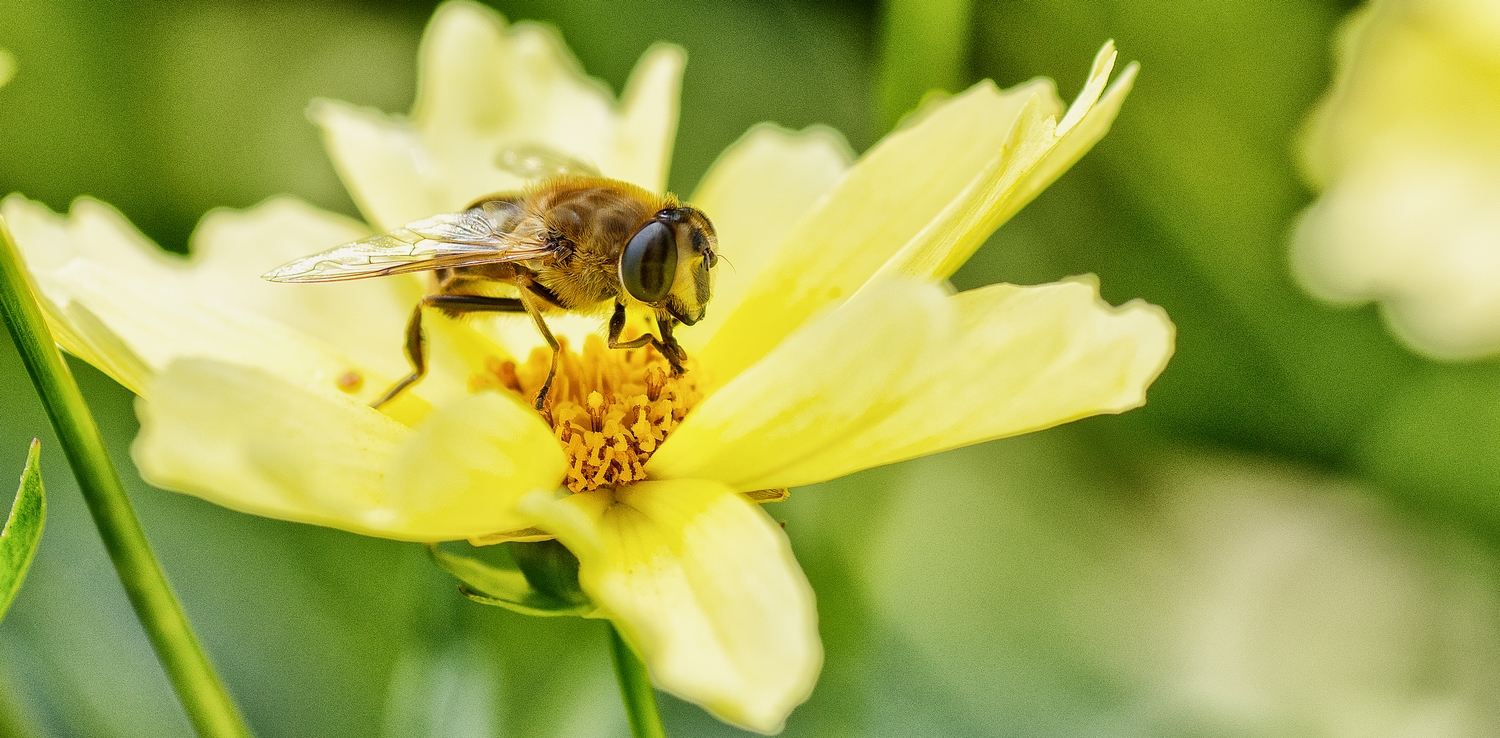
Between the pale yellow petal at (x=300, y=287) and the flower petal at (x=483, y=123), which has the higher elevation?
the flower petal at (x=483, y=123)

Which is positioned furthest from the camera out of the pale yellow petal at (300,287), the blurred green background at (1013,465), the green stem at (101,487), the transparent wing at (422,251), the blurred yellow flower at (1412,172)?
the blurred yellow flower at (1412,172)

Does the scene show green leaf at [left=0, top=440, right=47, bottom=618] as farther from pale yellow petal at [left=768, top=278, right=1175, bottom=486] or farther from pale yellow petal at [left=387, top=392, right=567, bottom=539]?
pale yellow petal at [left=768, top=278, right=1175, bottom=486]

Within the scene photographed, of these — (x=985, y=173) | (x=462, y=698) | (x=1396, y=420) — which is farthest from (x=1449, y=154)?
(x=462, y=698)

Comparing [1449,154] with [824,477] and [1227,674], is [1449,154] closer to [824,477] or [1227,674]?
[1227,674]

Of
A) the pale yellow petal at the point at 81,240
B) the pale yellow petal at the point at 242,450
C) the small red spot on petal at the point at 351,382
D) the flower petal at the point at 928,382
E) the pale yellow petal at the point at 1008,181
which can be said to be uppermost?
the pale yellow petal at the point at 1008,181

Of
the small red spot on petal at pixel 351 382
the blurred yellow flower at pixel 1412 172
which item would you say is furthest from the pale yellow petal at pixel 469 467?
the blurred yellow flower at pixel 1412 172

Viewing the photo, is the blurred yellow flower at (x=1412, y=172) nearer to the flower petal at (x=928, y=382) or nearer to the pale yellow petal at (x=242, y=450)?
the flower petal at (x=928, y=382)

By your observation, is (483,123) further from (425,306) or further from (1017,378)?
(1017,378)
